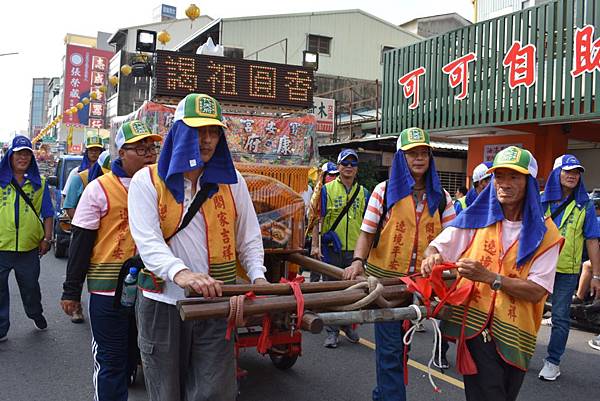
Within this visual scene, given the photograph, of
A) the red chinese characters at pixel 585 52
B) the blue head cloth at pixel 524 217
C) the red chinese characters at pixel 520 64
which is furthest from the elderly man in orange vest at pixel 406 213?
the red chinese characters at pixel 520 64

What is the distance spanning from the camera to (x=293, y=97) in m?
5.86

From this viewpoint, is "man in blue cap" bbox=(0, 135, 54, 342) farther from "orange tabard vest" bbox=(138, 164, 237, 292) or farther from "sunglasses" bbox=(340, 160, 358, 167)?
"orange tabard vest" bbox=(138, 164, 237, 292)

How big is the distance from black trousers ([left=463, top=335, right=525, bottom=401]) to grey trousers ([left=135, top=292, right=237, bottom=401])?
4.10ft

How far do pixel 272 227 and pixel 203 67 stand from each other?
181 centimetres

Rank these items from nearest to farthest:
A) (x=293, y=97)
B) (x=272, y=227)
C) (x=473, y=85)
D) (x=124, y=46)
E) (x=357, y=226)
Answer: (x=272, y=227) < (x=293, y=97) < (x=357, y=226) < (x=473, y=85) < (x=124, y=46)

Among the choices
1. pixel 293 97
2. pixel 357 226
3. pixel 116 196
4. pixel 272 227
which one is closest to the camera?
pixel 116 196

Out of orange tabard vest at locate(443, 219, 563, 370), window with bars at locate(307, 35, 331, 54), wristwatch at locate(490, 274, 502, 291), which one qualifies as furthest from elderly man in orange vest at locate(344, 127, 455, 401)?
window with bars at locate(307, 35, 331, 54)

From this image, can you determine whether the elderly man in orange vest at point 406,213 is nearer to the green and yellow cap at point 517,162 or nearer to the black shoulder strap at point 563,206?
the green and yellow cap at point 517,162

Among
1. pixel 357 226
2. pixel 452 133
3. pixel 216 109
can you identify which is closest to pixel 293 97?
pixel 357 226

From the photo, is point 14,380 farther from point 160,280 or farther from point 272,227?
point 160,280

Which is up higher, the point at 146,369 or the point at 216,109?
the point at 216,109

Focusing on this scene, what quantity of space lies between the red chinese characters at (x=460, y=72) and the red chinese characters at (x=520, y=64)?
96 cm

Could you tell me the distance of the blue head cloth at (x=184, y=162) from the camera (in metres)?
2.65

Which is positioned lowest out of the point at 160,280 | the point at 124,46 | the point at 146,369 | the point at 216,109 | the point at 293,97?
the point at 146,369
